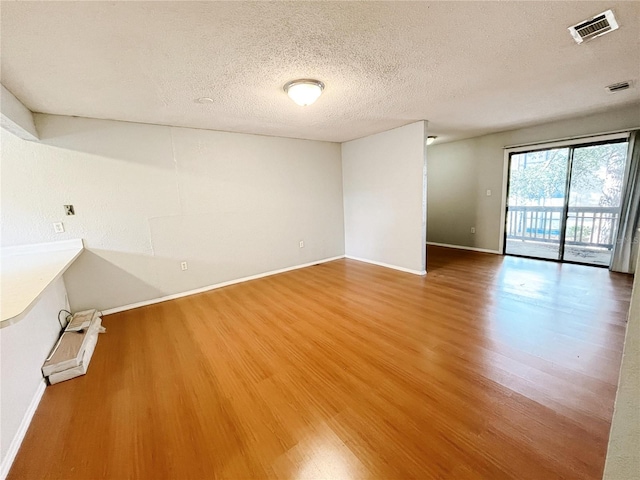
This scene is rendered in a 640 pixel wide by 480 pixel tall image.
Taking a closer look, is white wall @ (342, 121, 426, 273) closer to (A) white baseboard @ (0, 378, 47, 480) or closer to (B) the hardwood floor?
(B) the hardwood floor

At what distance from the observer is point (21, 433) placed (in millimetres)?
1592

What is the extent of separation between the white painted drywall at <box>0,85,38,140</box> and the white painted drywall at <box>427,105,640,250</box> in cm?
660

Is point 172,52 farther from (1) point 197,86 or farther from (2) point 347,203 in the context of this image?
(2) point 347,203

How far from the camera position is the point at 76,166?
2.99m

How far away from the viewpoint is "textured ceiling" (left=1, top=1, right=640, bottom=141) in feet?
4.89

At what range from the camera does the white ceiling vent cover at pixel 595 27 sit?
1.62 meters

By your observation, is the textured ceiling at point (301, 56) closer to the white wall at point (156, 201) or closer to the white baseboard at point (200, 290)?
the white wall at point (156, 201)

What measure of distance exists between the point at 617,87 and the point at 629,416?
3859 mm

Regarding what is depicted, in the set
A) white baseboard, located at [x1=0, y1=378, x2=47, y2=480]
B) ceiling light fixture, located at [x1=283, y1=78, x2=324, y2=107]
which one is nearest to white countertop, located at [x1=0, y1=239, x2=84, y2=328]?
white baseboard, located at [x1=0, y1=378, x2=47, y2=480]

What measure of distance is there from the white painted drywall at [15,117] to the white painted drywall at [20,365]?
149 centimetres

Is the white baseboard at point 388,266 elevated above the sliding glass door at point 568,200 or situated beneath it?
situated beneath

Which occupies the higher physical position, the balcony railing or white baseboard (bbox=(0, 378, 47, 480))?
the balcony railing

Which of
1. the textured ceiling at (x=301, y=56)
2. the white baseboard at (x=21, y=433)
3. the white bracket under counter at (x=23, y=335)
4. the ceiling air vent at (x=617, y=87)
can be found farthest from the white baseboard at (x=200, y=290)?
the ceiling air vent at (x=617, y=87)

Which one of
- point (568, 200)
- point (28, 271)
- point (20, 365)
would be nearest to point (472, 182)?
point (568, 200)
